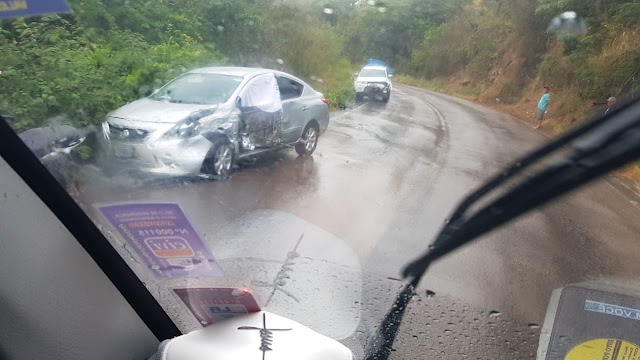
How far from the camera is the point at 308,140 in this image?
4.68 m

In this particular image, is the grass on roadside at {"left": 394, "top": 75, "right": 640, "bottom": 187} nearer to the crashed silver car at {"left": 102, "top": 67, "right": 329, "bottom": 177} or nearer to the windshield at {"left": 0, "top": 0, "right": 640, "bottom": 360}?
the windshield at {"left": 0, "top": 0, "right": 640, "bottom": 360}

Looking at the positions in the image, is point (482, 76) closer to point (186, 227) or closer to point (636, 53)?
point (636, 53)

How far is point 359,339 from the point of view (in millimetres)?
3217

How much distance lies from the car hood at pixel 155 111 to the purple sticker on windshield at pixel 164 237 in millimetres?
1626

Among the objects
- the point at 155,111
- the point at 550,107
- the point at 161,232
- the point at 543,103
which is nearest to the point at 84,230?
the point at 161,232

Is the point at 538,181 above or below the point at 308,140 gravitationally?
above

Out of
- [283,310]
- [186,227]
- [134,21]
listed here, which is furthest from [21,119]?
[283,310]

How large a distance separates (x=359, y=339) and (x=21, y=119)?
A: 2.07 meters

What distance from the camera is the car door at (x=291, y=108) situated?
13.9ft

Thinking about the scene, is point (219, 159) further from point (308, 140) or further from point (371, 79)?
point (371, 79)

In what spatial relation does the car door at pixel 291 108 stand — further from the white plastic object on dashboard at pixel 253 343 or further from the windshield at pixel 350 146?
the white plastic object on dashboard at pixel 253 343

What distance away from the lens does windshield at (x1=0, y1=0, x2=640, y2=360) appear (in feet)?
10.4

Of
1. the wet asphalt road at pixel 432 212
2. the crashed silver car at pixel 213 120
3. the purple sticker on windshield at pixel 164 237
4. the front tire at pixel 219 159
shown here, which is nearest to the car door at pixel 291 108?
the crashed silver car at pixel 213 120

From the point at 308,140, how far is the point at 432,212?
45.8 inches
